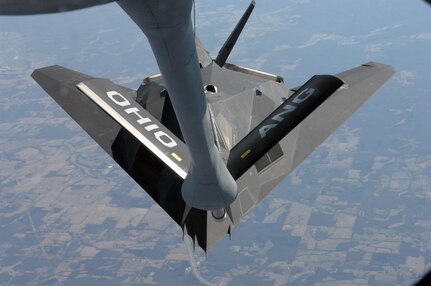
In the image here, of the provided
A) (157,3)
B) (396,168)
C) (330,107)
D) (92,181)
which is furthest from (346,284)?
(157,3)

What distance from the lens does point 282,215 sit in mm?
144500

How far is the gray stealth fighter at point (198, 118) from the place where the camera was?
12906 millimetres

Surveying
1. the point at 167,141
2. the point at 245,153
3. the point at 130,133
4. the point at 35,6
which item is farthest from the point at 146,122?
the point at 35,6

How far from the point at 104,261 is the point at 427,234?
6509cm

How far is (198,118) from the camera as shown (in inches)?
583

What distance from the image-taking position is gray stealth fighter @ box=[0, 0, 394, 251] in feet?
42.3

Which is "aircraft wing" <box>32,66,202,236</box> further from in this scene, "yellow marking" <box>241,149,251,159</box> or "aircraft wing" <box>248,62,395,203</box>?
"aircraft wing" <box>248,62,395,203</box>

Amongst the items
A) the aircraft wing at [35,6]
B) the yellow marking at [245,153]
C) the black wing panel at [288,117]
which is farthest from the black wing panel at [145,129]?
the aircraft wing at [35,6]

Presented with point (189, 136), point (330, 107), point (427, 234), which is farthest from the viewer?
point (427, 234)

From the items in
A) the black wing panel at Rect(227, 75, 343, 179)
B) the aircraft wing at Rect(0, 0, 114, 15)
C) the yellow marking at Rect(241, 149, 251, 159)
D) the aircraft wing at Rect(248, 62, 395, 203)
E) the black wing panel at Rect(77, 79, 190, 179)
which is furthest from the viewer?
the aircraft wing at Rect(248, 62, 395, 203)

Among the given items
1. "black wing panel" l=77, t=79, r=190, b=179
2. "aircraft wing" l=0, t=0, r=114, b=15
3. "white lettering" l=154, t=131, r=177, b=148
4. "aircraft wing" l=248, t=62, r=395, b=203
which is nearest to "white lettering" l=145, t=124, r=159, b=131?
"black wing panel" l=77, t=79, r=190, b=179

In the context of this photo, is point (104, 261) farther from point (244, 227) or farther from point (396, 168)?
point (396, 168)

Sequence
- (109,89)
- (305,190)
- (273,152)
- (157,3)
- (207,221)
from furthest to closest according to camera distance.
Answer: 1. (305,190)
2. (273,152)
3. (207,221)
4. (109,89)
5. (157,3)

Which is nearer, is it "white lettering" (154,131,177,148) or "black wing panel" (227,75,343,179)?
"black wing panel" (227,75,343,179)
